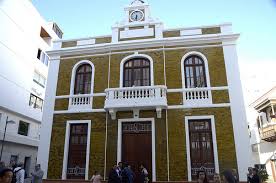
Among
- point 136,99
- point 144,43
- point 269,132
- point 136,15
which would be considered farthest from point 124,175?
point 269,132

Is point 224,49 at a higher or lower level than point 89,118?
higher

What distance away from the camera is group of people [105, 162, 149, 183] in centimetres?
1104

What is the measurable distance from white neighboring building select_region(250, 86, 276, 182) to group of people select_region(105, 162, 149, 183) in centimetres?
1459

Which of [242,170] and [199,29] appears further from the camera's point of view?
[199,29]

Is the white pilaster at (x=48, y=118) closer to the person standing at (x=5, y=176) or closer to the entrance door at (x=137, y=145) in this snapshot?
the entrance door at (x=137, y=145)

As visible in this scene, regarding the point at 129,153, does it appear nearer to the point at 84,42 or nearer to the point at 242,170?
the point at 242,170

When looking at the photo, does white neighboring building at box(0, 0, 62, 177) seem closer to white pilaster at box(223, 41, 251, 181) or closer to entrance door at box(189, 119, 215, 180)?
entrance door at box(189, 119, 215, 180)

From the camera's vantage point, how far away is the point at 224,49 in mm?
14695

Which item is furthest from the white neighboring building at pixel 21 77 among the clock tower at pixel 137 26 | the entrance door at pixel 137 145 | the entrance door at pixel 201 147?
the entrance door at pixel 201 147

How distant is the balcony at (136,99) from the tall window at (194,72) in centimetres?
165

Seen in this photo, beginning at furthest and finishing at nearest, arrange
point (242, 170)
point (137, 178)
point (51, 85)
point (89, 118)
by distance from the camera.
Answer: point (51, 85) → point (89, 118) → point (137, 178) → point (242, 170)

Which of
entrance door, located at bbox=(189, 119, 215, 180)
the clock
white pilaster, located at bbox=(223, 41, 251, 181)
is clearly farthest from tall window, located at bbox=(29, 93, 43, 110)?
white pilaster, located at bbox=(223, 41, 251, 181)

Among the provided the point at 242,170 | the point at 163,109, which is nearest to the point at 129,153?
the point at 163,109

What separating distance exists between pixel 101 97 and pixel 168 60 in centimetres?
435
